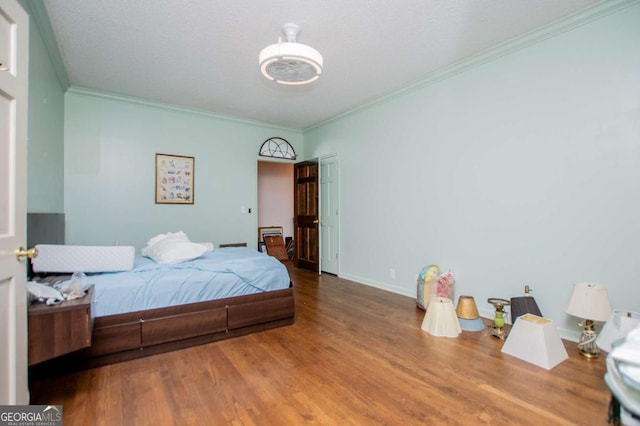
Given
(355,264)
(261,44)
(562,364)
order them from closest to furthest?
(562,364) → (261,44) → (355,264)

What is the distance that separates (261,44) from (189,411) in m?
2.99

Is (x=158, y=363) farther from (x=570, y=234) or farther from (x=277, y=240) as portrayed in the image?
(x=277, y=240)

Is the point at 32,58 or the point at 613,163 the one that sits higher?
the point at 32,58

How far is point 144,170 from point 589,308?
5225 mm

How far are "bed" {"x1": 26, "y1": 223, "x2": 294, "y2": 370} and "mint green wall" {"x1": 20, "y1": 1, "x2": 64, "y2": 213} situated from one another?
45.2 inches

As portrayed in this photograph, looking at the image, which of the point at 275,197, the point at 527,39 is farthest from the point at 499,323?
the point at 275,197

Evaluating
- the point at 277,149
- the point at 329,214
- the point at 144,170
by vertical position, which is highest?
the point at 277,149

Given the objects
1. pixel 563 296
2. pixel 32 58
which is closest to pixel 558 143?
pixel 563 296

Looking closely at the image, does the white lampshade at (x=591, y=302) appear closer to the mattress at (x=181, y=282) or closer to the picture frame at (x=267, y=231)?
the mattress at (x=181, y=282)

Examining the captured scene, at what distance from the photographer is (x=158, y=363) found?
7.38ft

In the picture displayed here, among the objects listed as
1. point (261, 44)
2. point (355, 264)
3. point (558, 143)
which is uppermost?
point (261, 44)

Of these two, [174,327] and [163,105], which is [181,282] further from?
[163,105]

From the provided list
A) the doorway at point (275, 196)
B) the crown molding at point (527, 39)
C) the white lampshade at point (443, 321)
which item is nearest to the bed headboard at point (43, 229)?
the white lampshade at point (443, 321)

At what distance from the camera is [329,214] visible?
17.5ft
